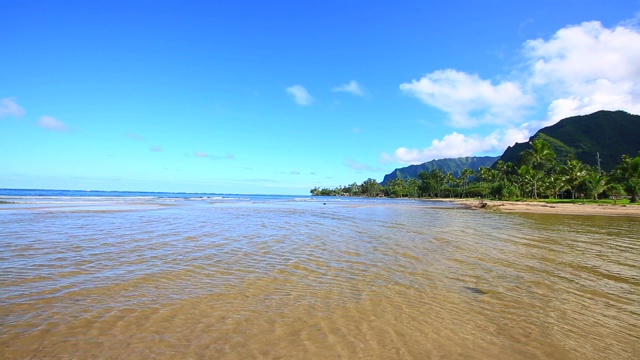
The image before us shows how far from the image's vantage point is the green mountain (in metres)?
158

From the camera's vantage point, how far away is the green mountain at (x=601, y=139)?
6212 inches

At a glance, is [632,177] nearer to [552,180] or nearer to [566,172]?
[566,172]

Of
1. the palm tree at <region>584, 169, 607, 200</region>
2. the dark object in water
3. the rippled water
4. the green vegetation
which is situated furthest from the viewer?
the green vegetation

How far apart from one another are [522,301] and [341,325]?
3.97m

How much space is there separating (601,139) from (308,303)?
225 m

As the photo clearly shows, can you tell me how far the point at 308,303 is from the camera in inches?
237

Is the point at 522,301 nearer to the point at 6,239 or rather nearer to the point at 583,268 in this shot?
the point at 583,268

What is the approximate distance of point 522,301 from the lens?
6.50m

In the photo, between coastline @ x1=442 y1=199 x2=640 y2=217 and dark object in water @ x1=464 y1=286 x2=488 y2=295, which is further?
coastline @ x1=442 y1=199 x2=640 y2=217

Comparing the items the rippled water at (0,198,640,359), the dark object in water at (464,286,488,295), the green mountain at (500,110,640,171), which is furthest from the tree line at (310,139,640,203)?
the dark object in water at (464,286,488,295)

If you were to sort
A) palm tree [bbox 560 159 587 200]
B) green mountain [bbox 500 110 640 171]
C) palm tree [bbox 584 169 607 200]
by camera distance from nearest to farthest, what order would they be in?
palm tree [bbox 584 169 607 200]
palm tree [bbox 560 159 587 200]
green mountain [bbox 500 110 640 171]

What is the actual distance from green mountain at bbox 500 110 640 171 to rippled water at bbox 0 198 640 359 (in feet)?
549

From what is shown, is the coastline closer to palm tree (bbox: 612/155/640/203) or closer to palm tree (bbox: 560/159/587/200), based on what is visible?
palm tree (bbox: 612/155/640/203)

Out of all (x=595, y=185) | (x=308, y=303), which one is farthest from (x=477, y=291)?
(x=595, y=185)
